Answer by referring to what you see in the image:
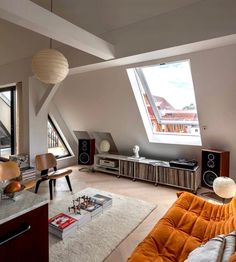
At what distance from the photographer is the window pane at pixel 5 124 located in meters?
4.92

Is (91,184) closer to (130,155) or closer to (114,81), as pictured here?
(130,155)

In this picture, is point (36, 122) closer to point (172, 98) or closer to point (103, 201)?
point (103, 201)

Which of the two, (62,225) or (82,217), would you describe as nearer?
(62,225)

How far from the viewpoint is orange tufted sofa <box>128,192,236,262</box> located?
1.48 metres

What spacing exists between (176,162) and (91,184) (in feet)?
5.83

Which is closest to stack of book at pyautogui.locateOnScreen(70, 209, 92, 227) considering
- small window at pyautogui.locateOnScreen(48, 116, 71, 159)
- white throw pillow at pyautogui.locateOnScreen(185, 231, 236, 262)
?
white throw pillow at pyautogui.locateOnScreen(185, 231, 236, 262)

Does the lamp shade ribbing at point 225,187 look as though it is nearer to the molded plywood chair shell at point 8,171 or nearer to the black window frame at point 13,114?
the molded plywood chair shell at point 8,171

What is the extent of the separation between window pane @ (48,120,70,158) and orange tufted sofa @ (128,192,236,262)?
13.1 ft

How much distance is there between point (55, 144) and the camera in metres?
5.55

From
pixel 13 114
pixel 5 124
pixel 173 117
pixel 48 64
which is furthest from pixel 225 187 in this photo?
pixel 5 124

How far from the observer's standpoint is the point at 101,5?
235 cm

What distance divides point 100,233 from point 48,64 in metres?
1.98

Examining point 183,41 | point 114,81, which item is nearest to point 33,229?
point 183,41

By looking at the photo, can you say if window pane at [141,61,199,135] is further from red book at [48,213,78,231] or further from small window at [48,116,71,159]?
small window at [48,116,71,159]
